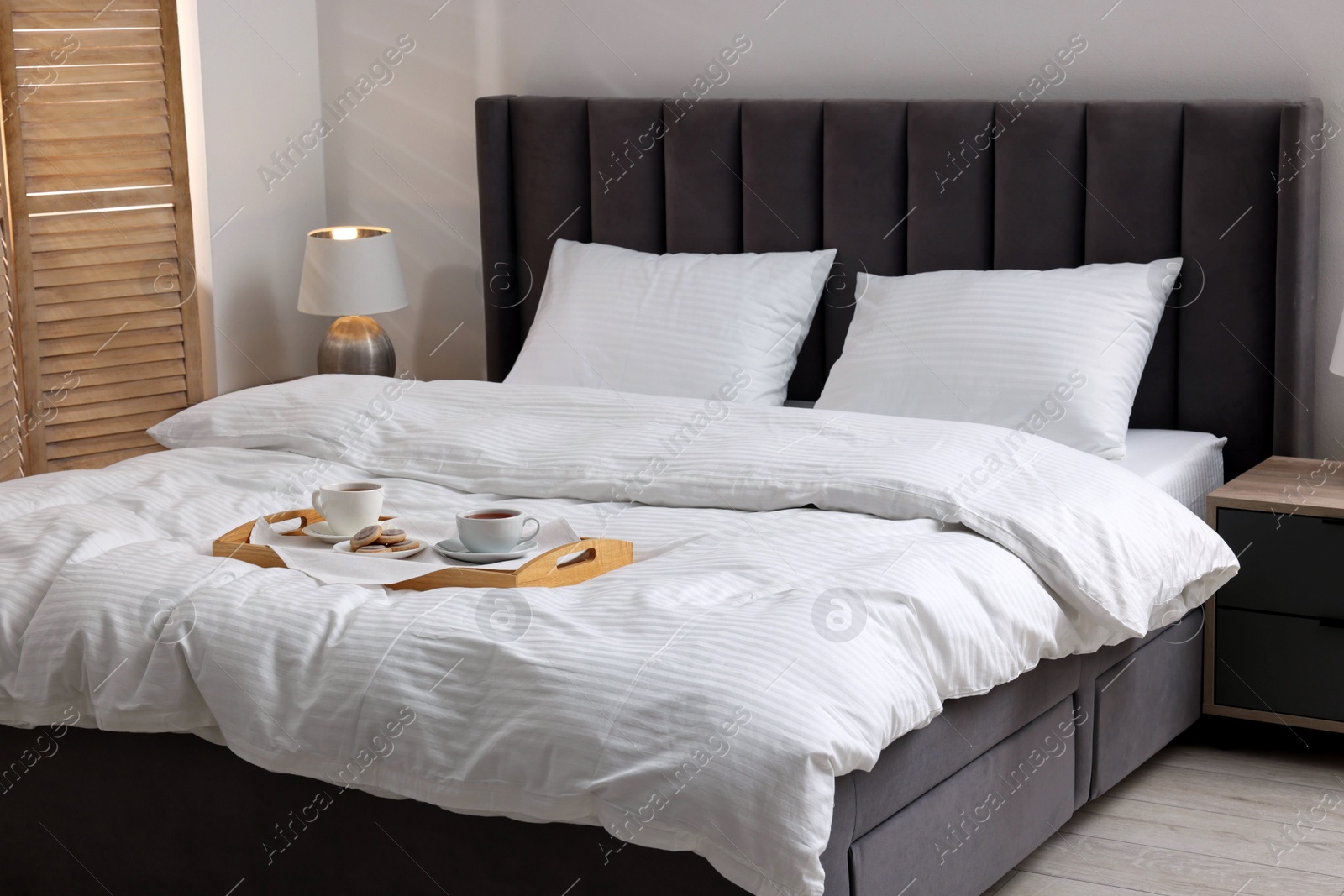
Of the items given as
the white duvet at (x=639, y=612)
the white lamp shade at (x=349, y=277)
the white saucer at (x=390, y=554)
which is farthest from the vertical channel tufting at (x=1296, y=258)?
the white lamp shade at (x=349, y=277)

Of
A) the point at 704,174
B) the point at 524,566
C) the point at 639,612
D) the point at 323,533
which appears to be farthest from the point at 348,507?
the point at 704,174

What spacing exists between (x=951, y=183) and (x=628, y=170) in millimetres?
829

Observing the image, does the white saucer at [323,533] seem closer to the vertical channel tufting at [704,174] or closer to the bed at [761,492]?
the bed at [761,492]

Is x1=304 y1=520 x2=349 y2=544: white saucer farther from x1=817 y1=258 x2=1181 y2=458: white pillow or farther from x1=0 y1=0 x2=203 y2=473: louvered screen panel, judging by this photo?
x1=0 y1=0 x2=203 y2=473: louvered screen panel

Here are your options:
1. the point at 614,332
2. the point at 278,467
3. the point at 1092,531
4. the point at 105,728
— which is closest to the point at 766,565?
the point at 1092,531

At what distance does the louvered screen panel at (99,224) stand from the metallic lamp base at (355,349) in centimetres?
36

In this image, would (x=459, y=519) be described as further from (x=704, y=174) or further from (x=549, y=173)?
(x=549, y=173)

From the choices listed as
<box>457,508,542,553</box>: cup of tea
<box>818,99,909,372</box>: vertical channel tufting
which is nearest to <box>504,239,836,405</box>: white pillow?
<box>818,99,909,372</box>: vertical channel tufting

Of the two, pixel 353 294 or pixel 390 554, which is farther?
pixel 353 294

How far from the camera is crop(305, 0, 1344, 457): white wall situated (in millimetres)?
2863

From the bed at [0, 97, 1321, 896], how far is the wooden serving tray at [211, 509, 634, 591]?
95 millimetres

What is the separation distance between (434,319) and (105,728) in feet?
7.54

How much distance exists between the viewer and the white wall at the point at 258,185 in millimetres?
3801

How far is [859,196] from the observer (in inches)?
127
